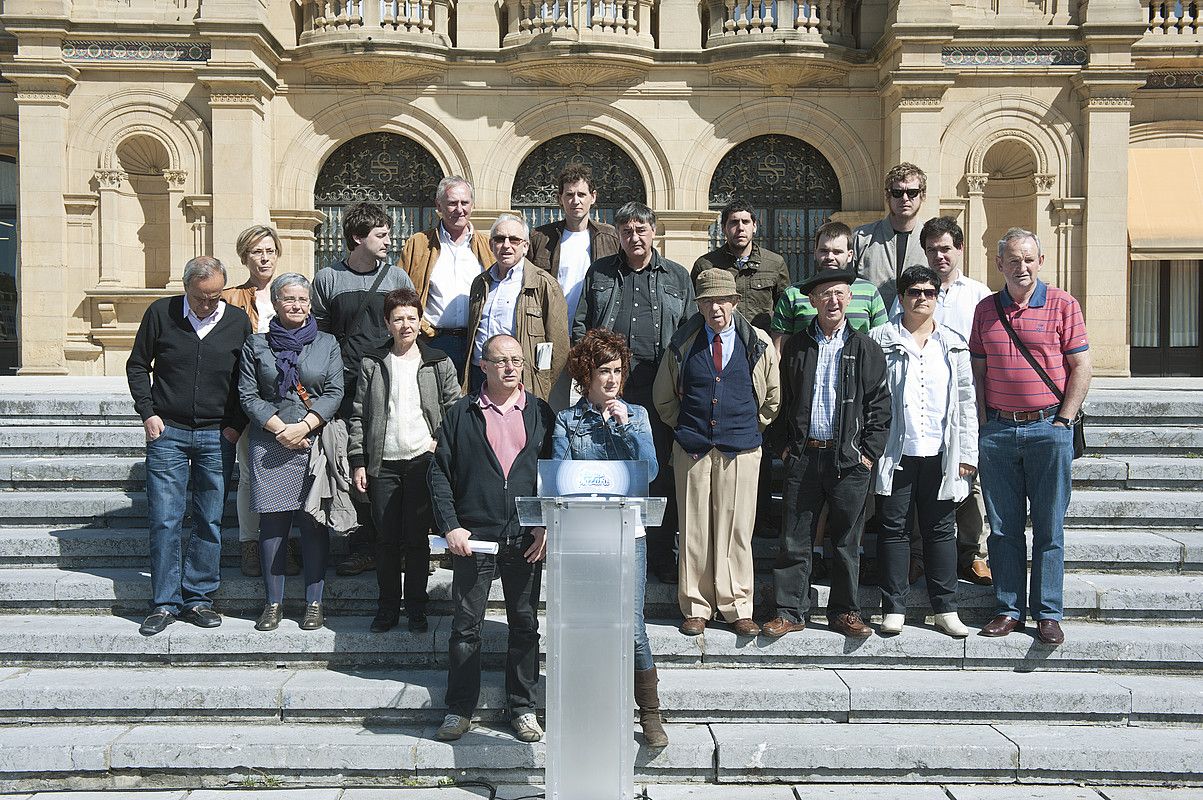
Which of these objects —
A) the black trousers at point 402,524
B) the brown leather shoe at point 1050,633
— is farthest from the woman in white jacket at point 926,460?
the black trousers at point 402,524

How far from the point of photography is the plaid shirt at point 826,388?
5.90 metres

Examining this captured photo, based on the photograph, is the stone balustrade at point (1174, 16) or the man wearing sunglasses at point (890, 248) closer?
the man wearing sunglasses at point (890, 248)

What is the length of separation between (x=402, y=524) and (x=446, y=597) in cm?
62

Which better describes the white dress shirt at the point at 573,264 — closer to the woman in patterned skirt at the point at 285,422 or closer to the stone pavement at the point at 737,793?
the woman in patterned skirt at the point at 285,422

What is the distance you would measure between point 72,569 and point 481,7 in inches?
438

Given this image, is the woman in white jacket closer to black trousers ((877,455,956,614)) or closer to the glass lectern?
black trousers ((877,455,956,614))

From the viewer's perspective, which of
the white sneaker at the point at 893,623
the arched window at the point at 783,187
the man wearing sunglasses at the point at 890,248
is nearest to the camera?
the white sneaker at the point at 893,623

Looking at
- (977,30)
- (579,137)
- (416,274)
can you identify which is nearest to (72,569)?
(416,274)

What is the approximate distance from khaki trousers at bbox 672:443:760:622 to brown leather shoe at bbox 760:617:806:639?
14cm

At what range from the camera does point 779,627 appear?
584 cm

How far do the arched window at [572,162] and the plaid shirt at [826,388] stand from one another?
404 inches

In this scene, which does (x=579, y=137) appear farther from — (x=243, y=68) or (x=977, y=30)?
(x=977, y=30)

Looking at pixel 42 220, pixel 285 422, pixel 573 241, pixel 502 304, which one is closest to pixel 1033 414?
pixel 573 241

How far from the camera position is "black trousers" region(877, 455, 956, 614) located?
591cm
